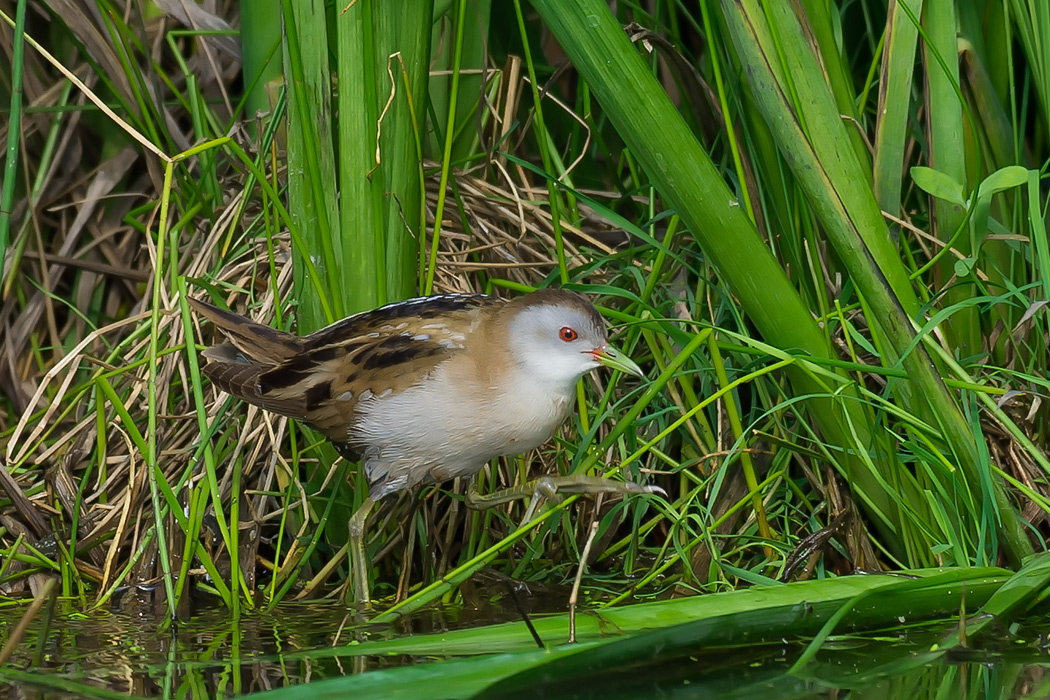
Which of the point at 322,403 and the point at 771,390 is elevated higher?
the point at 322,403

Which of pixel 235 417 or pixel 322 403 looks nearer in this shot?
pixel 322 403

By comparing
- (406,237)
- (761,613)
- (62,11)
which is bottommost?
(761,613)

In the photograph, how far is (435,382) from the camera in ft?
8.84

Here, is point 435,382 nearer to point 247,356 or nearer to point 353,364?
point 353,364

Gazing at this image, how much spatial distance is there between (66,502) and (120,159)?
1.25 meters

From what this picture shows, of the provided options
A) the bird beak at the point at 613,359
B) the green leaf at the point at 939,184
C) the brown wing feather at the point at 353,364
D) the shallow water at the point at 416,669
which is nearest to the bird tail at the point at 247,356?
the brown wing feather at the point at 353,364

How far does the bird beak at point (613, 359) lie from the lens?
2717mm

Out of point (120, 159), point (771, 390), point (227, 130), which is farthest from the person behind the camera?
point (120, 159)

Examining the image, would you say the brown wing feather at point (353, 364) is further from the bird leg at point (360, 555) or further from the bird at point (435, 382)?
the bird leg at point (360, 555)

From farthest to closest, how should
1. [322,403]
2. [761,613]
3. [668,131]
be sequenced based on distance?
1. [322,403]
2. [668,131]
3. [761,613]

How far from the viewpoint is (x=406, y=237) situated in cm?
291

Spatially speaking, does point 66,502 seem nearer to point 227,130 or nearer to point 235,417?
point 235,417

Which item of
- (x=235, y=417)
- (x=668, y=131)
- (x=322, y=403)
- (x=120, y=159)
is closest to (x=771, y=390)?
(x=668, y=131)

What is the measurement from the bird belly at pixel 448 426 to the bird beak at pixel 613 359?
12cm
